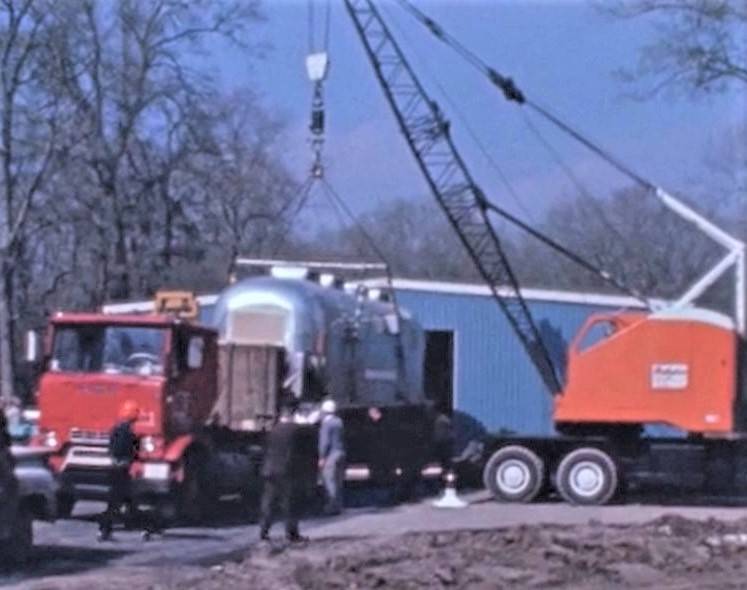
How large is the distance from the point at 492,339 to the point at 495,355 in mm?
388

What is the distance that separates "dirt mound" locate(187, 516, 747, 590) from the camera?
19500mm

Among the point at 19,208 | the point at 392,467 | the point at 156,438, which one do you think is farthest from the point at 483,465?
the point at 19,208

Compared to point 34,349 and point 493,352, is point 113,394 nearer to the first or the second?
point 34,349

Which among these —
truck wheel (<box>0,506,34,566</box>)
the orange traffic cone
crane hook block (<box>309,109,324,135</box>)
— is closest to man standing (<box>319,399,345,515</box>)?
the orange traffic cone

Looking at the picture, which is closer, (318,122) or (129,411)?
(129,411)

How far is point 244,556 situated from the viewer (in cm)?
2247

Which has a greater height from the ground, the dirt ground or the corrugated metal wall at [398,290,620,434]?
the corrugated metal wall at [398,290,620,434]

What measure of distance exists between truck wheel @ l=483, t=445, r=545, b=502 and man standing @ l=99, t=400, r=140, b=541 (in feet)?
34.8

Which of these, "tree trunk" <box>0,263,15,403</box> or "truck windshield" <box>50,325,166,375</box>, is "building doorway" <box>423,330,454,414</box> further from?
"truck windshield" <box>50,325,166,375</box>

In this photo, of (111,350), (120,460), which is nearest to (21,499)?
(120,460)

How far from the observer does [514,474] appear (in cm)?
3644

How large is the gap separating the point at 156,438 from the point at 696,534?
794 cm

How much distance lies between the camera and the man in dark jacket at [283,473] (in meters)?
25.5

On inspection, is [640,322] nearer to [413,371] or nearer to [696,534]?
[413,371]
